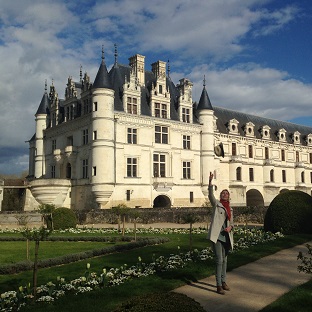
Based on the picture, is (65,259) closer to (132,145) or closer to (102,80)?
(132,145)

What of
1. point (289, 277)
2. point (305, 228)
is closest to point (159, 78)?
point (305, 228)

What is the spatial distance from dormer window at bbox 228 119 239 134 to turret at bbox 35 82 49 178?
2036cm

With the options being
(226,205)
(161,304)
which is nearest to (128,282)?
(226,205)

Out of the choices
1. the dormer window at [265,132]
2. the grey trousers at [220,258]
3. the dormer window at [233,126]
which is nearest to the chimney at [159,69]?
the dormer window at [233,126]

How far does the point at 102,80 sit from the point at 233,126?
18.8m

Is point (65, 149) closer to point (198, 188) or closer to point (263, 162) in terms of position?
point (198, 188)

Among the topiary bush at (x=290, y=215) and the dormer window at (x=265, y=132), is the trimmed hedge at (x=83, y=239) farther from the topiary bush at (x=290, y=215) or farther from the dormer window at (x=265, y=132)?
the dormer window at (x=265, y=132)

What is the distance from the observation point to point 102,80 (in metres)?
34.0

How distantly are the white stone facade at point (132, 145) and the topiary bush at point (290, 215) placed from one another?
17.8 m

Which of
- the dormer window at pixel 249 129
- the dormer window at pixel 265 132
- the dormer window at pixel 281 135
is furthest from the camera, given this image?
the dormer window at pixel 281 135

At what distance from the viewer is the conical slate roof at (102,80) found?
3378 cm

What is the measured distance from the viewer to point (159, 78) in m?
37.9

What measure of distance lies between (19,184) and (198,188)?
1717cm

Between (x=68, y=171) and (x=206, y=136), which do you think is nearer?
(x=68, y=171)
